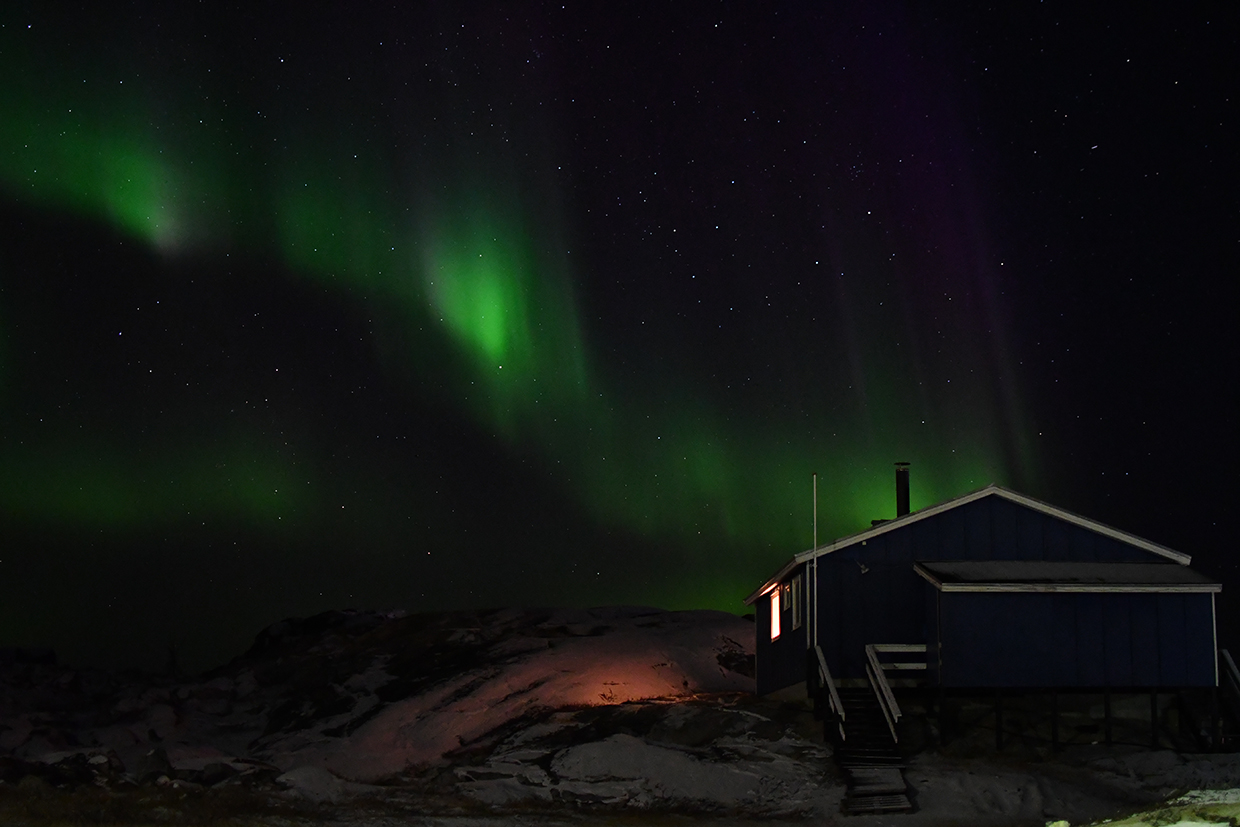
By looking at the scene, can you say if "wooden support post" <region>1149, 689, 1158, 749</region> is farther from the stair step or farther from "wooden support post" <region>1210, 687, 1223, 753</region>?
the stair step

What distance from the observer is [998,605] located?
26.5 m

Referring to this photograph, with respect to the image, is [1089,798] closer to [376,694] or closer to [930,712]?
[930,712]

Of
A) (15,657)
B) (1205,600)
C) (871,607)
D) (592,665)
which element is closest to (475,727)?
(592,665)

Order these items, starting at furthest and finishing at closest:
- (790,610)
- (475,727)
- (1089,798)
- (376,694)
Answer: (376,694) → (475,727) → (790,610) → (1089,798)

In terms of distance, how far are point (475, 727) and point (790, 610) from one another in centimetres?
1191

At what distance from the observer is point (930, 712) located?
27375mm

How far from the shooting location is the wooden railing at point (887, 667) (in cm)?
2589

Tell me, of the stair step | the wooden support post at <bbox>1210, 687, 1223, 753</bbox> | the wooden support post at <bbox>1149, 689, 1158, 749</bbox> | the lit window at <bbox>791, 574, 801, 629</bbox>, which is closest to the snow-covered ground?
the stair step

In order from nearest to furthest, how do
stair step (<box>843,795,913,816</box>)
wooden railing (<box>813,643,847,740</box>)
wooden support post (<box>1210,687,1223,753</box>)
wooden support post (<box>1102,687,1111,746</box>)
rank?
stair step (<box>843,795,913,816</box>) → wooden railing (<box>813,643,847,740</box>) → wooden support post (<box>1210,687,1223,753</box>) → wooden support post (<box>1102,687,1111,746</box>)

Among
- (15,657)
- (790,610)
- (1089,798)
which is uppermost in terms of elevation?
(790,610)

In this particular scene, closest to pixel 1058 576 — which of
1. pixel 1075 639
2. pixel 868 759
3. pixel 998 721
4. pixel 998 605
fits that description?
pixel 1075 639

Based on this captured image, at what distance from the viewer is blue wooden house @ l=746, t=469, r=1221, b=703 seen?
26.4 metres

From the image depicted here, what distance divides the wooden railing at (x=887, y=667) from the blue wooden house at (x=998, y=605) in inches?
1.9

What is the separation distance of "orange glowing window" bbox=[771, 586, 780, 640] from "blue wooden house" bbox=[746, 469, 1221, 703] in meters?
1.72
